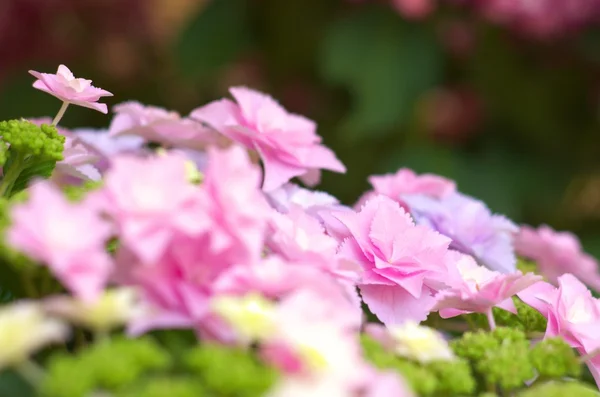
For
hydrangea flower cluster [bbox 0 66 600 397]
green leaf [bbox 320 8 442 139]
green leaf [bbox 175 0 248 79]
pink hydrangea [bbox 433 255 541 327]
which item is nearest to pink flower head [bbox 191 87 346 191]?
hydrangea flower cluster [bbox 0 66 600 397]

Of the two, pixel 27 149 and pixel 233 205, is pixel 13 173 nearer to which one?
pixel 27 149

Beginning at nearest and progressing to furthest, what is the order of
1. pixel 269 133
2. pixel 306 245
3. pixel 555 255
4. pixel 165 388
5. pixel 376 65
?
pixel 165 388
pixel 306 245
pixel 269 133
pixel 555 255
pixel 376 65

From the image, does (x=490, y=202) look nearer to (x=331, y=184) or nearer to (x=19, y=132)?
(x=331, y=184)

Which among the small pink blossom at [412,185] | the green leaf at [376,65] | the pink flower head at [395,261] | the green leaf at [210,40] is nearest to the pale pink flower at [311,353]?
the pink flower head at [395,261]

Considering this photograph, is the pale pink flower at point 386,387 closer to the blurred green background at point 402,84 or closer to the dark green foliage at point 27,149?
the dark green foliage at point 27,149

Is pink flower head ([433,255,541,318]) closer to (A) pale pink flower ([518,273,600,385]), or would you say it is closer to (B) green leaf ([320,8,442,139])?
(A) pale pink flower ([518,273,600,385])

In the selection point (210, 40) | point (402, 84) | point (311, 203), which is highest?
point (311, 203)

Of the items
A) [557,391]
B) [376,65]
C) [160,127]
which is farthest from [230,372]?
[376,65]
